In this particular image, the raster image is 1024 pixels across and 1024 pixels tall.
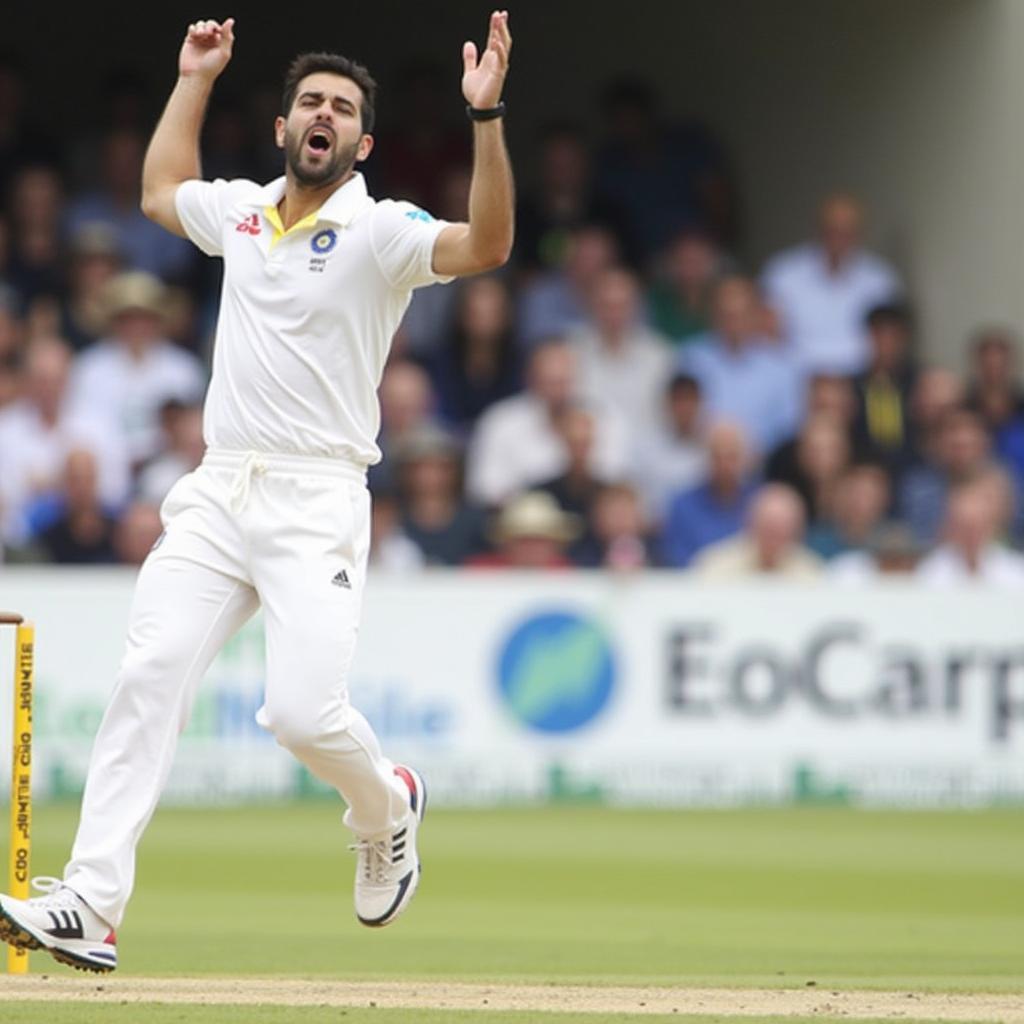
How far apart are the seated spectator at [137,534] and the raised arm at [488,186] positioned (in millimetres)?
6691

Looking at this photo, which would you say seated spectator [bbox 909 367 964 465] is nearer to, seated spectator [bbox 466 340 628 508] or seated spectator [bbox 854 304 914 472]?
seated spectator [bbox 854 304 914 472]

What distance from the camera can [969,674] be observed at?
12.8m

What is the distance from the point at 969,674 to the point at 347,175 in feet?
23.1

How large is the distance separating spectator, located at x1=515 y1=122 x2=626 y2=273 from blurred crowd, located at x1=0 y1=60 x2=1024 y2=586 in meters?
0.02

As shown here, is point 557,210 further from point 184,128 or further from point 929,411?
point 184,128

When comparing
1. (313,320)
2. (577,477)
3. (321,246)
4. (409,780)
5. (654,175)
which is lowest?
(409,780)

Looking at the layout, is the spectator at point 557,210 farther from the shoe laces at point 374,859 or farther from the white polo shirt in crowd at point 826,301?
the shoe laces at point 374,859

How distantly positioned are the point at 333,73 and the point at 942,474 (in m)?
8.41

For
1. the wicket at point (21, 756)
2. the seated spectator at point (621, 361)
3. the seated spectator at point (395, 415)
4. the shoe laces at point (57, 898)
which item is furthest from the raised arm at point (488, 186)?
the seated spectator at point (621, 361)

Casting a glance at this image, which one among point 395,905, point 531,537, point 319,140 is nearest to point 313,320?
point 319,140

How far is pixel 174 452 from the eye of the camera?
13.2 metres

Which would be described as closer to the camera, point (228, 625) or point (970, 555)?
point (228, 625)

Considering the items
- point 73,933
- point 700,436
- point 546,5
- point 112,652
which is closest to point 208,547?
point 73,933

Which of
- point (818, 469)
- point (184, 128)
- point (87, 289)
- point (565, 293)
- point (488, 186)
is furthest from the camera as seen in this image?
point (565, 293)
